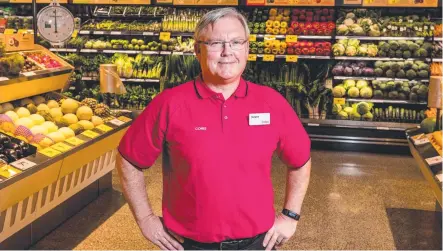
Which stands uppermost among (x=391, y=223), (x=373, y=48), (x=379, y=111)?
(x=373, y=48)

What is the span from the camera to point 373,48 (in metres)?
7.82

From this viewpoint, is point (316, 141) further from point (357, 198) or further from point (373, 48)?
point (357, 198)

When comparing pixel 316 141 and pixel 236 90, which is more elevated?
pixel 236 90

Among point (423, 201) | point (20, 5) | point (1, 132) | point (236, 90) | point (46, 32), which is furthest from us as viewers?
point (20, 5)

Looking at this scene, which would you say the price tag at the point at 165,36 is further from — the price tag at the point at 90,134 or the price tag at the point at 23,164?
the price tag at the point at 23,164

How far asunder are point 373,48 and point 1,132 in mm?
5514

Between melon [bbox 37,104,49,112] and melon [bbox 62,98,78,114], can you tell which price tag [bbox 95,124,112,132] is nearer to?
melon [bbox 62,98,78,114]

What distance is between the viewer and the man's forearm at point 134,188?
2230mm

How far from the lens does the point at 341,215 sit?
4.95 metres

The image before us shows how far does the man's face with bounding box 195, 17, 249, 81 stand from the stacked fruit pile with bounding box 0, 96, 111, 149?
2.48 meters

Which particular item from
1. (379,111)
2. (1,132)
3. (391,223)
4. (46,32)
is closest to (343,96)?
(379,111)

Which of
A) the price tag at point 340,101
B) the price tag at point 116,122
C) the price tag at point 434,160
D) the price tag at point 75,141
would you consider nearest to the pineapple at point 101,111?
the price tag at point 116,122

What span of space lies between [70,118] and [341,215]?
2573 millimetres

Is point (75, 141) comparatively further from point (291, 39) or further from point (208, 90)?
point (291, 39)
